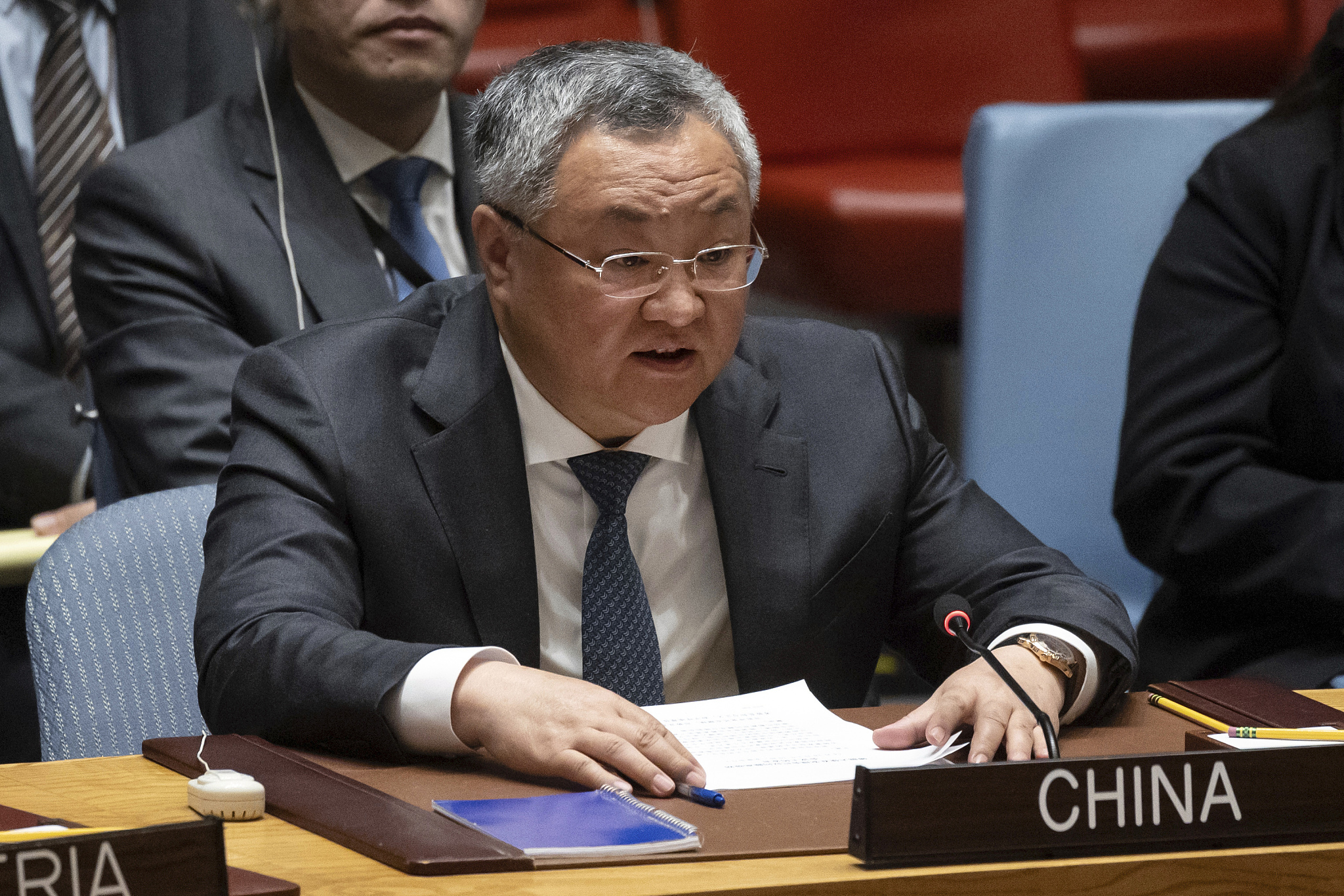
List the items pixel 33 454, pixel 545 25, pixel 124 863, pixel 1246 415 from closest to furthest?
pixel 124 863 < pixel 1246 415 < pixel 33 454 < pixel 545 25

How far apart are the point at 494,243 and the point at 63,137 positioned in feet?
4.75

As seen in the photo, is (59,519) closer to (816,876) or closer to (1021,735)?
(1021,735)

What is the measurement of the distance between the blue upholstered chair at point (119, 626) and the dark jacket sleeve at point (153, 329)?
1.58 ft

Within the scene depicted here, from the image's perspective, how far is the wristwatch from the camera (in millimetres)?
1310

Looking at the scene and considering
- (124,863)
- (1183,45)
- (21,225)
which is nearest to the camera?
(124,863)

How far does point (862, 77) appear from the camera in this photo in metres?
2.96

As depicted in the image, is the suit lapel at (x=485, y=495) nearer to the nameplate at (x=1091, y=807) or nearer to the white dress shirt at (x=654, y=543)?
the white dress shirt at (x=654, y=543)

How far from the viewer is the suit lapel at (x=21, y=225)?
262 centimetres

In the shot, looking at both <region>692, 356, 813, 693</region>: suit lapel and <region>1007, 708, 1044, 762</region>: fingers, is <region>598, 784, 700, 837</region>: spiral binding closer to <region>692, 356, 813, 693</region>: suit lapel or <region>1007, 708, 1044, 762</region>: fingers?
<region>1007, 708, 1044, 762</region>: fingers

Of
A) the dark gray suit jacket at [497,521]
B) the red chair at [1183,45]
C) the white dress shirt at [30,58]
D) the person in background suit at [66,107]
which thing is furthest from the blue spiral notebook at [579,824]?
the red chair at [1183,45]

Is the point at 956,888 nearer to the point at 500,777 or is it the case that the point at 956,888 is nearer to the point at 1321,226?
the point at 500,777

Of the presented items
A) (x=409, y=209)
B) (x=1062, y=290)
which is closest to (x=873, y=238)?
(x=1062, y=290)

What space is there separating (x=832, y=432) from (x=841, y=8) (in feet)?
5.14

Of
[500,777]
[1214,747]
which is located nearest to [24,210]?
[500,777]
